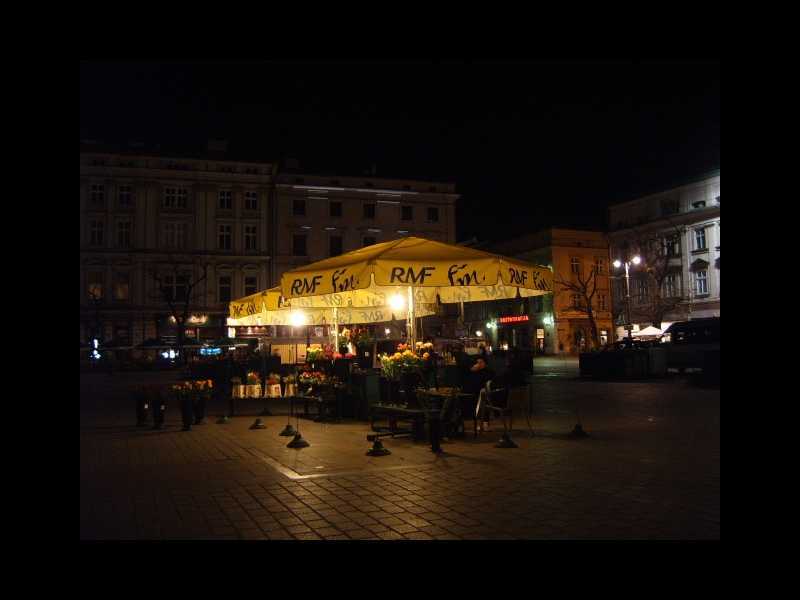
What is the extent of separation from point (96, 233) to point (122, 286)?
5.04 meters

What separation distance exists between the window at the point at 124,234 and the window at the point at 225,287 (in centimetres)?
809

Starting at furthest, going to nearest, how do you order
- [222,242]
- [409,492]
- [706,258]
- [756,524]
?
[222,242], [706,258], [409,492], [756,524]

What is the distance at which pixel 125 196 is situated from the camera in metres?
51.4

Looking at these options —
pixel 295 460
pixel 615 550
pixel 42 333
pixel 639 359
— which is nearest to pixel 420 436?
pixel 295 460

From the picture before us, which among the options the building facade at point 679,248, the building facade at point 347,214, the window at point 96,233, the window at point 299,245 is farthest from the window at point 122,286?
the building facade at point 679,248

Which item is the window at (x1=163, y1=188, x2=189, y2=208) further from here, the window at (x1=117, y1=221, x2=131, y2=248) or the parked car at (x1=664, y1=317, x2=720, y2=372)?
the parked car at (x1=664, y1=317, x2=720, y2=372)

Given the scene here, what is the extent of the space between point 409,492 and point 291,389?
7.28m

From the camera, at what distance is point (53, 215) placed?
372 cm

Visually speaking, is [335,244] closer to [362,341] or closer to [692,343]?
[692,343]

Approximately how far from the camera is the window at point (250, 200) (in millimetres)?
54406

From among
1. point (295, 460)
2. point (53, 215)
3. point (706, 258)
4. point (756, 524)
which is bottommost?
point (295, 460)

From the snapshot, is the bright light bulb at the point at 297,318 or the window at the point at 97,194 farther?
the window at the point at 97,194

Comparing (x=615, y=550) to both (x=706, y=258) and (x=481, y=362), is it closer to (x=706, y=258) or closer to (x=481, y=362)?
(x=481, y=362)

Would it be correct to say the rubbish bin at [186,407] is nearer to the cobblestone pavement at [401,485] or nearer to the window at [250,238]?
the cobblestone pavement at [401,485]
